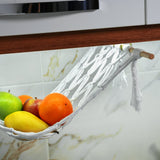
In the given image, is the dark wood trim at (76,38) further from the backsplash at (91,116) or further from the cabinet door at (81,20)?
the backsplash at (91,116)

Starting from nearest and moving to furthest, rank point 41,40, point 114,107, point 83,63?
1. point 41,40
2. point 83,63
3. point 114,107

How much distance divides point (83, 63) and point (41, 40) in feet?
1.25

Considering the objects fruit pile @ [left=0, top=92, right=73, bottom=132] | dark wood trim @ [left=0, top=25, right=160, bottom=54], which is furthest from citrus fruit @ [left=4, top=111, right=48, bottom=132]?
dark wood trim @ [left=0, top=25, right=160, bottom=54]

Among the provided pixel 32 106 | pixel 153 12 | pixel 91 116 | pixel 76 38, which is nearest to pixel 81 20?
pixel 76 38

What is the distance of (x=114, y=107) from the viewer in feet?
3.82

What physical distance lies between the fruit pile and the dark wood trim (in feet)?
0.54

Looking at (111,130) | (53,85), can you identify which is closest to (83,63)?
(53,85)

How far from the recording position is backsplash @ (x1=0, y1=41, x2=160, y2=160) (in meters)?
1.07

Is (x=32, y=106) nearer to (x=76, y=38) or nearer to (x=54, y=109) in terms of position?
(x=54, y=109)

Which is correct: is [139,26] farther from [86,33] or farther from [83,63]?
[83,63]

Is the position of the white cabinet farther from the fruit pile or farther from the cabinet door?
the fruit pile

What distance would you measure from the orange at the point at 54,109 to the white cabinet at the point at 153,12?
0.29 m

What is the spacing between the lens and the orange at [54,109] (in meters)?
0.78

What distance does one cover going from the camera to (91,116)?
1149 mm
